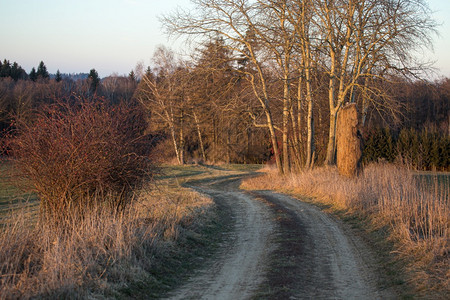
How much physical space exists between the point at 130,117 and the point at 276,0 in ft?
53.0

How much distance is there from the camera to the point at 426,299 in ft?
19.1

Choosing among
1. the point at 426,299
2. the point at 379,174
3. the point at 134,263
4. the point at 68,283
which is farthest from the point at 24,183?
the point at 379,174

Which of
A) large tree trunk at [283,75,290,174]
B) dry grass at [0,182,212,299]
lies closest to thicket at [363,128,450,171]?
large tree trunk at [283,75,290,174]

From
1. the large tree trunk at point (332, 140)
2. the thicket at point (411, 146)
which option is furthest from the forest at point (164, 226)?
the thicket at point (411, 146)

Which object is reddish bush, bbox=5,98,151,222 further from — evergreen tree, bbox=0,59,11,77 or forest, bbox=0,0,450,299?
evergreen tree, bbox=0,59,11,77

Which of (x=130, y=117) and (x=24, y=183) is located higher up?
(x=130, y=117)

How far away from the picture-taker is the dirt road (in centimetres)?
624

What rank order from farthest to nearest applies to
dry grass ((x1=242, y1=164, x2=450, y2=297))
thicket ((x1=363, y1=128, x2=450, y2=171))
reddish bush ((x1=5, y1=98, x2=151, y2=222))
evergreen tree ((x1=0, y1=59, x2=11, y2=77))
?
1. evergreen tree ((x1=0, y1=59, x2=11, y2=77))
2. thicket ((x1=363, y1=128, x2=450, y2=171))
3. reddish bush ((x1=5, y1=98, x2=151, y2=222))
4. dry grass ((x1=242, y1=164, x2=450, y2=297))

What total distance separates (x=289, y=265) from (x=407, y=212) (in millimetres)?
4258

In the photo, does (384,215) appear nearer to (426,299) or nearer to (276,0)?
(426,299)

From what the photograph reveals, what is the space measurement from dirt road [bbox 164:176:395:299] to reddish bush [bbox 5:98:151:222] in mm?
2675

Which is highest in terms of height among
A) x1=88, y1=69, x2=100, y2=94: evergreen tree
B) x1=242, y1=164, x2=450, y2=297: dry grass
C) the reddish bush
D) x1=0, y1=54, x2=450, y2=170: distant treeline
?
x1=88, y1=69, x2=100, y2=94: evergreen tree

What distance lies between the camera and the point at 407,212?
10.2 m

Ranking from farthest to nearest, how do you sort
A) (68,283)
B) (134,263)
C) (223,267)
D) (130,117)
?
(130,117), (223,267), (134,263), (68,283)
